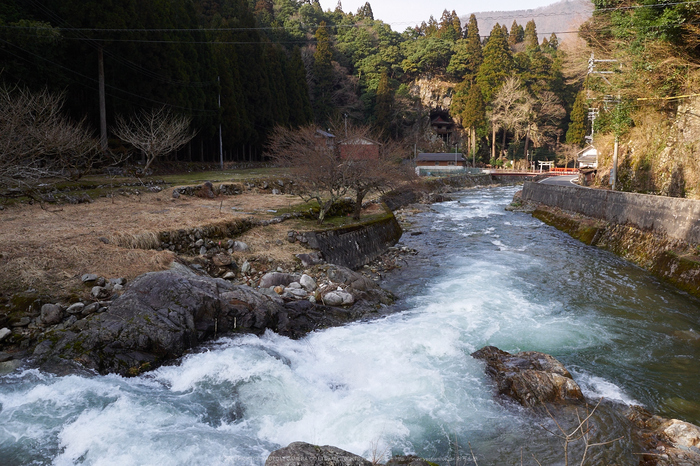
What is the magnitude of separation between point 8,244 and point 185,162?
76.0 feet

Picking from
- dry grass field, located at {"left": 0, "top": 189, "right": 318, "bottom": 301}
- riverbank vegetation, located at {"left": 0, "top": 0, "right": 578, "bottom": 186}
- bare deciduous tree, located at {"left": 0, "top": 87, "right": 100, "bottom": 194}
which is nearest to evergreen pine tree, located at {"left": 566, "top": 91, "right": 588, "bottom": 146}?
riverbank vegetation, located at {"left": 0, "top": 0, "right": 578, "bottom": 186}

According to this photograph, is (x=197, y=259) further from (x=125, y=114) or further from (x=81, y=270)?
(x=125, y=114)

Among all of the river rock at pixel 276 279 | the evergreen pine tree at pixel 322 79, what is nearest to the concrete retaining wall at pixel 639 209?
the river rock at pixel 276 279

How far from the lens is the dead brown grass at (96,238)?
27.0 feet

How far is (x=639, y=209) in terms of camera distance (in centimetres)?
1620

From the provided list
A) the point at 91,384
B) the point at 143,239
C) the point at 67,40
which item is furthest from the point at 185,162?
the point at 91,384

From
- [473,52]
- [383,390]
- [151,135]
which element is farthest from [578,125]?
[383,390]

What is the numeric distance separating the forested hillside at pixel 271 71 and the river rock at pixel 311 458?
21134 millimetres

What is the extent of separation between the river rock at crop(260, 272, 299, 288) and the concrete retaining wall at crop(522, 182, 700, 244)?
1213cm

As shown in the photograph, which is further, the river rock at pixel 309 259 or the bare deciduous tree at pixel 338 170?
the bare deciduous tree at pixel 338 170

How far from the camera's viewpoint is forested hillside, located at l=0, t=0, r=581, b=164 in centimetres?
2203

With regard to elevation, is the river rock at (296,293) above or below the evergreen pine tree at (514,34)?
below

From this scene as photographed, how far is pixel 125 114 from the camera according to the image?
82.5 ft

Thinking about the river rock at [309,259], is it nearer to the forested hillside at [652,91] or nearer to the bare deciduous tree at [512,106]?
the forested hillside at [652,91]
